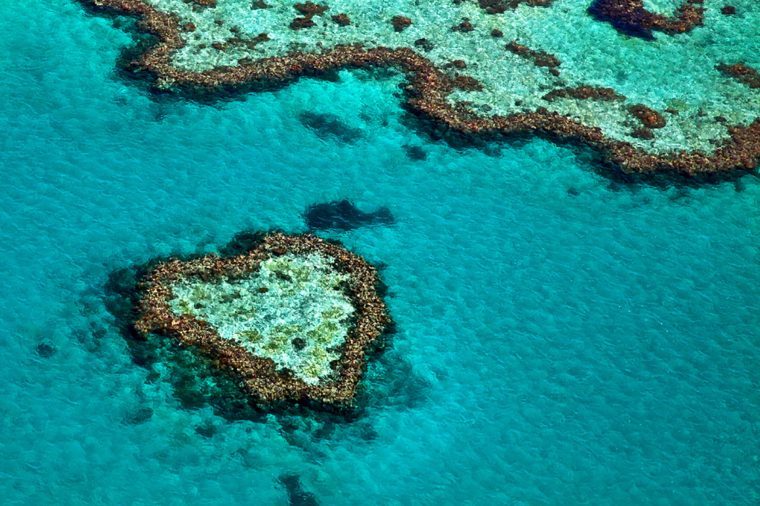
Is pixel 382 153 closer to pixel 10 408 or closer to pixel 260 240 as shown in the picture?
pixel 260 240

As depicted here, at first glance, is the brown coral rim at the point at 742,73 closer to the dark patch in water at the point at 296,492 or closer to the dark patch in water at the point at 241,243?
the dark patch in water at the point at 241,243

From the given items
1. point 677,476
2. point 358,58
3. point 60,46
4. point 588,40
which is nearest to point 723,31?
point 588,40

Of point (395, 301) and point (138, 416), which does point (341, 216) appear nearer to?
point (395, 301)

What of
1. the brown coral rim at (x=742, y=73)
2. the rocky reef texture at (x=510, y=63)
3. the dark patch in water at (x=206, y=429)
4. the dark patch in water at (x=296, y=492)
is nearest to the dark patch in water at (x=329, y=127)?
the rocky reef texture at (x=510, y=63)

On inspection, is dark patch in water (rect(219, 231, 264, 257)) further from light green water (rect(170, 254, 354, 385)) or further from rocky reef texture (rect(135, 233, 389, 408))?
light green water (rect(170, 254, 354, 385))

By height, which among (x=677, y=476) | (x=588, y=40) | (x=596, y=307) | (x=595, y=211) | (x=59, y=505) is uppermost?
(x=588, y=40)

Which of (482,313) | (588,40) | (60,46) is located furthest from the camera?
(588,40)

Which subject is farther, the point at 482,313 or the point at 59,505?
the point at 482,313

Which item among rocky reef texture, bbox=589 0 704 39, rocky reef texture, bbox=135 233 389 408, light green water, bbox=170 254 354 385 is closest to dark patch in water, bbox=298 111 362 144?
rocky reef texture, bbox=135 233 389 408
